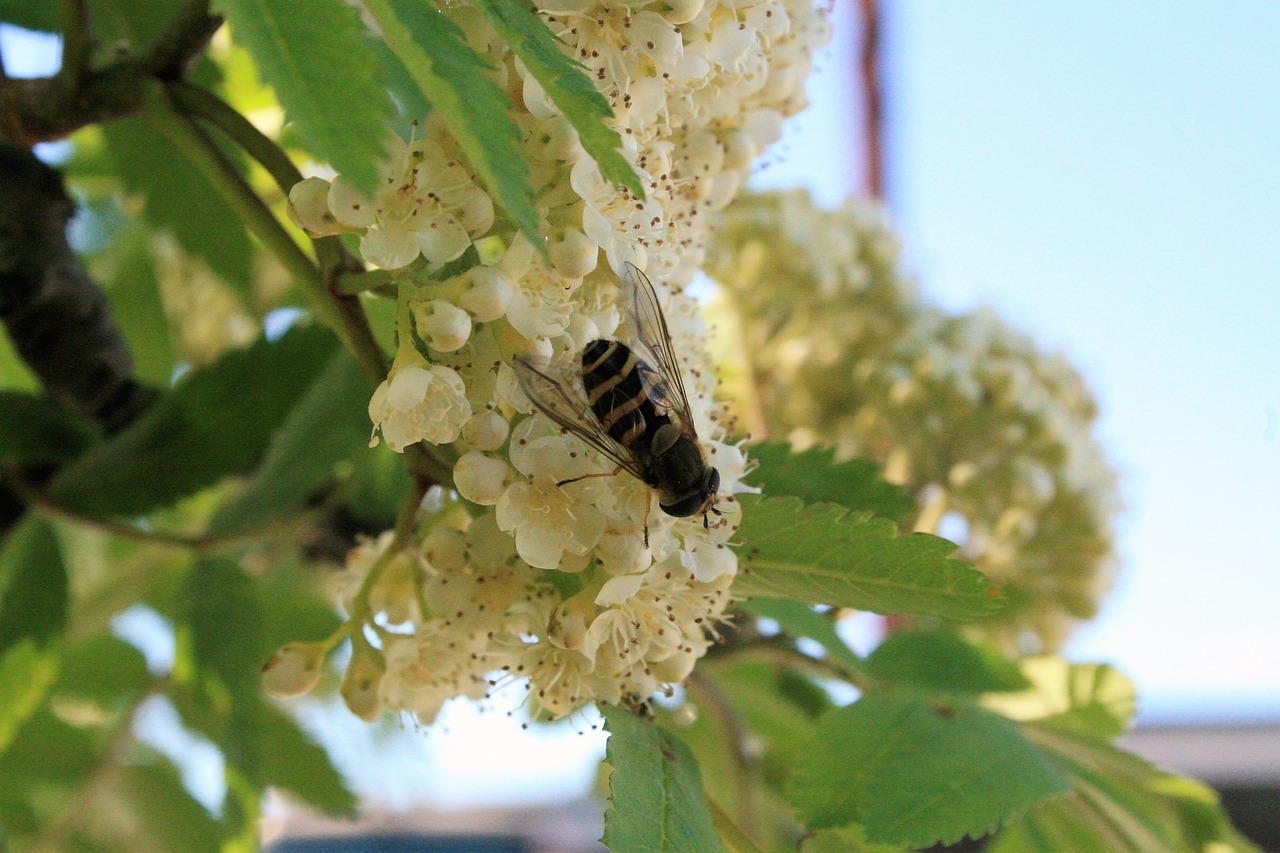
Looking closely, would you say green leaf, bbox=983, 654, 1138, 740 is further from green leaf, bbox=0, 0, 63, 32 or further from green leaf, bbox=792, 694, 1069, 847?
green leaf, bbox=0, 0, 63, 32

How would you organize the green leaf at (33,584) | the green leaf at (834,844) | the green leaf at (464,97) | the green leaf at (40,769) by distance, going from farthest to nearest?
the green leaf at (40,769) < the green leaf at (33,584) < the green leaf at (834,844) < the green leaf at (464,97)

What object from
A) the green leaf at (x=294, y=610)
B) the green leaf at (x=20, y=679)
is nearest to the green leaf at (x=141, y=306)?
the green leaf at (x=294, y=610)

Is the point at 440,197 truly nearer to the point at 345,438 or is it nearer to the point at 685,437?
the point at 685,437

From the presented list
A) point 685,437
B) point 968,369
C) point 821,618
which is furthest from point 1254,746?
point 685,437

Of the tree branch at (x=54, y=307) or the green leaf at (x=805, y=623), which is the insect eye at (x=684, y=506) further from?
the tree branch at (x=54, y=307)

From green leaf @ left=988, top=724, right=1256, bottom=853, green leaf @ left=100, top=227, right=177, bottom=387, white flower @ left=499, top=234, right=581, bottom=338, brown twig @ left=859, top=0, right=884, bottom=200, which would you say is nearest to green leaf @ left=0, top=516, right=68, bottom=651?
green leaf @ left=100, top=227, right=177, bottom=387

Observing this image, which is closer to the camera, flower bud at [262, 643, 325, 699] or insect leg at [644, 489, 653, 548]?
insect leg at [644, 489, 653, 548]

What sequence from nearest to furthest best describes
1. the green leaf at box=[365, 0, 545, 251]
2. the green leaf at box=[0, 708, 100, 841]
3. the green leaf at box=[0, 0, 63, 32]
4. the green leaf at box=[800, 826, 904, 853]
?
the green leaf at box=[365, 0, 545, 251] < the green leaf at box=[800, 826, 904, 853] < the green leaf at box=[0, 0, 63, 32] < the green leaf at box=[0, 708, 100, 841]
